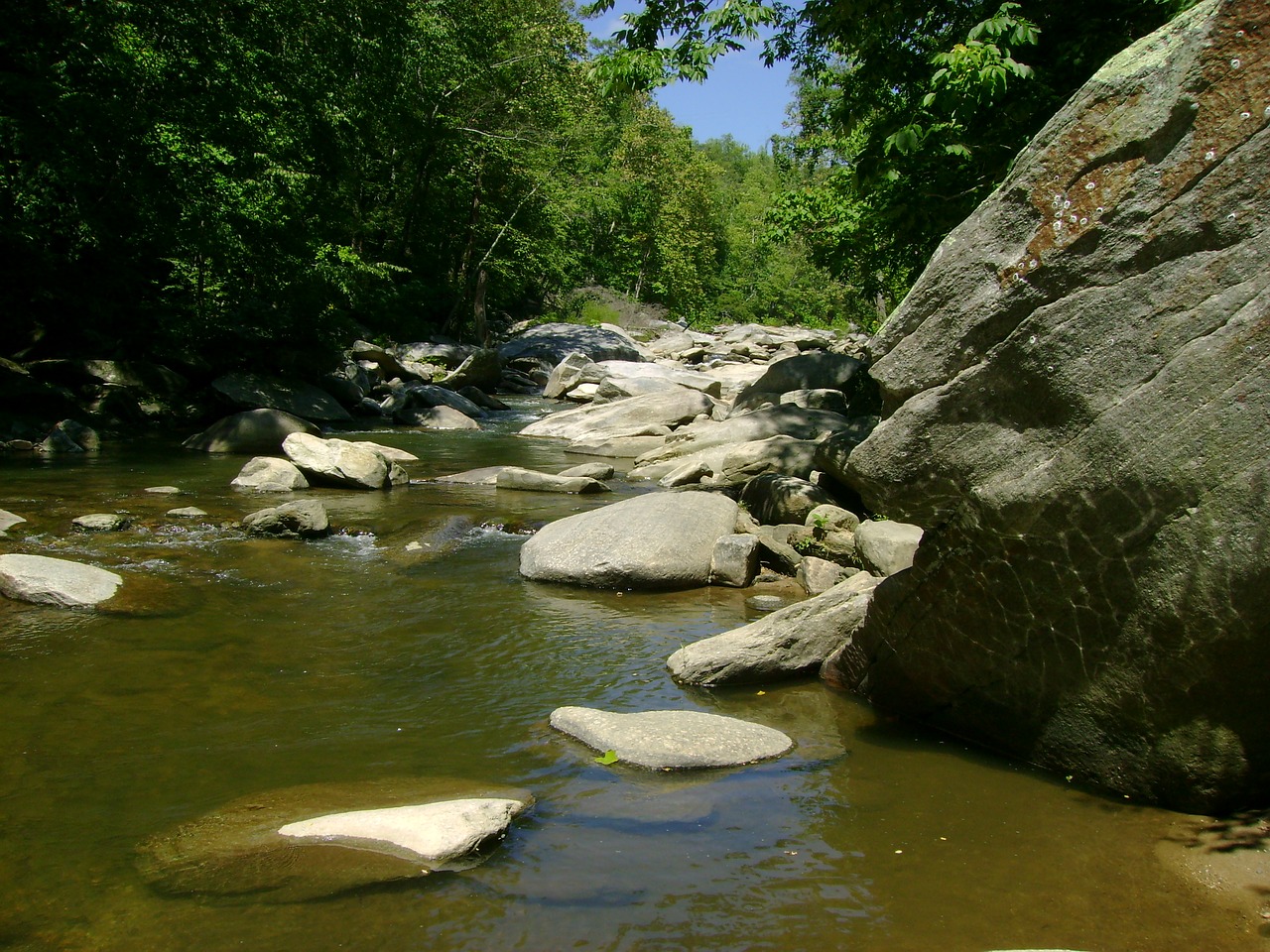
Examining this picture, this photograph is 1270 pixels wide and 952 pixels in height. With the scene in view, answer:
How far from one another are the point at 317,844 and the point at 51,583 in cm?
444

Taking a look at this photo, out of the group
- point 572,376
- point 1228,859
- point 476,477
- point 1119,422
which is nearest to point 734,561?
point 1119,422

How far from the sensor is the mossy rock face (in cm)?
346

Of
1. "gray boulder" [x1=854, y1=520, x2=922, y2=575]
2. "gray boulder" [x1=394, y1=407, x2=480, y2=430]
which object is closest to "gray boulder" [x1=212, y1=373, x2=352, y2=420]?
"gray boulder" [x1=394, y1=407, x2=480, y2=430]

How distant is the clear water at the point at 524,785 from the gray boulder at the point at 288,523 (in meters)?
1.45

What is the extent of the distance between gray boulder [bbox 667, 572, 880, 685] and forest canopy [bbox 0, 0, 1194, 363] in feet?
13.3

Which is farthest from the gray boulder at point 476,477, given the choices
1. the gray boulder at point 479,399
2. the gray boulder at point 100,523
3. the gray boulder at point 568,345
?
the gray boulder at point 568,345

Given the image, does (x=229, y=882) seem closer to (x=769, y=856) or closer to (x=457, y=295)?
(x=769, y=856)

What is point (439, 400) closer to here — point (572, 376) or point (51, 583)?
point (572, 376)

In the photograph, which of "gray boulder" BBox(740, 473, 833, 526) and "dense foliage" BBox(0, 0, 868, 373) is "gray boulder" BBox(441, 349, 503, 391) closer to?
"dense foliage" BBox(0, 0, 868, 373)

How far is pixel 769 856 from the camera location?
384cm

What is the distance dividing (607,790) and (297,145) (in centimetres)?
1710

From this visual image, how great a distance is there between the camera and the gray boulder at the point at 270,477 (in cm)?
1185

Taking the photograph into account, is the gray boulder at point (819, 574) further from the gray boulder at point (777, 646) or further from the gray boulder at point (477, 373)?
the gray boulder at point (477, 373)

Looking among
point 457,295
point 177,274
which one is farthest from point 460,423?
point 457,295
